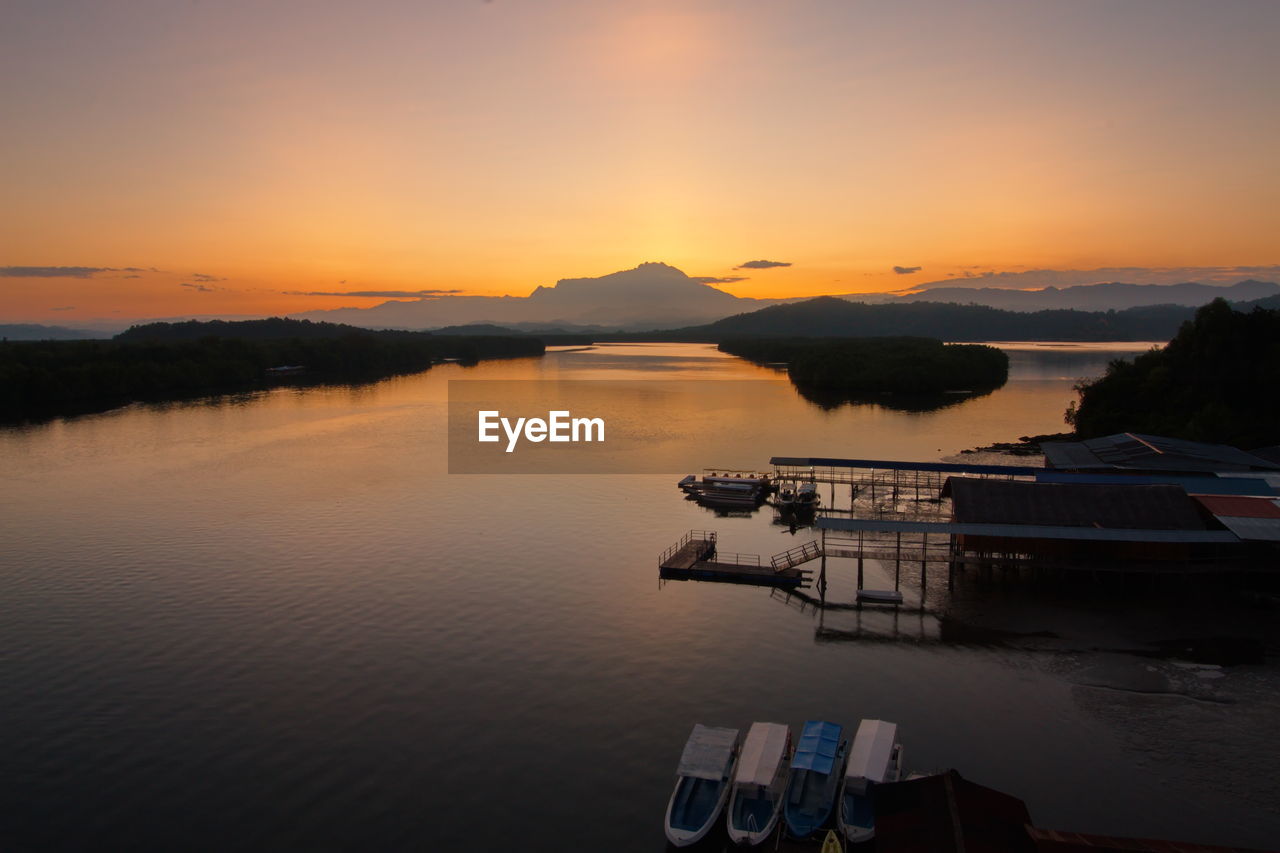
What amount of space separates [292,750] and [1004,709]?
18002 mm

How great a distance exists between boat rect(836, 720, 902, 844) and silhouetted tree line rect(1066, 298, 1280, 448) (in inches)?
1617

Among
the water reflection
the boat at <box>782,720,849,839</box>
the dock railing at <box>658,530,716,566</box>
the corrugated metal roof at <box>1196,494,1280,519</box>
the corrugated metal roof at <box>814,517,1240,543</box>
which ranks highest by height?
the water reflection

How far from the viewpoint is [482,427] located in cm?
7019

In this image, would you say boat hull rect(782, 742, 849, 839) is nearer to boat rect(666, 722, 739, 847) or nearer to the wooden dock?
boat rect(666, 722, 739, 847)

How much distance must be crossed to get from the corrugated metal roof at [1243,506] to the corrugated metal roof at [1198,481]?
1.81 metres

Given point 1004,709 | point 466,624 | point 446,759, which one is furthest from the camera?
point 466,624

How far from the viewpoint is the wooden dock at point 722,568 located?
3067cm

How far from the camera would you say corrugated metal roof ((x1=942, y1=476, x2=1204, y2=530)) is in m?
28.8

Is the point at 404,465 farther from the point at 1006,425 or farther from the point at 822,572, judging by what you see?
the point at 1006,425

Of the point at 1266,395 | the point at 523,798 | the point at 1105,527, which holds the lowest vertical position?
the point at 523,798

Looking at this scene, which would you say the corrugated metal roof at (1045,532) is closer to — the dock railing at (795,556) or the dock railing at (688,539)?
the dock railing at (795,556)

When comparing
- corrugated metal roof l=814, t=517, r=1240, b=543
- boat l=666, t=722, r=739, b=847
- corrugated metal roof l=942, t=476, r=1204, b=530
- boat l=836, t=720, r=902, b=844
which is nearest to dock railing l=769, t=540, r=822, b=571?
corrugated metal roof l=814, t=517, r=1240, b=543

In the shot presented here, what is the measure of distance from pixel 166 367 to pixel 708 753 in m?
103

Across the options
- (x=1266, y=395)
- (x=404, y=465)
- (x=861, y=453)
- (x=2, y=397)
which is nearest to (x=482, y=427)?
(x=404, y=465)
